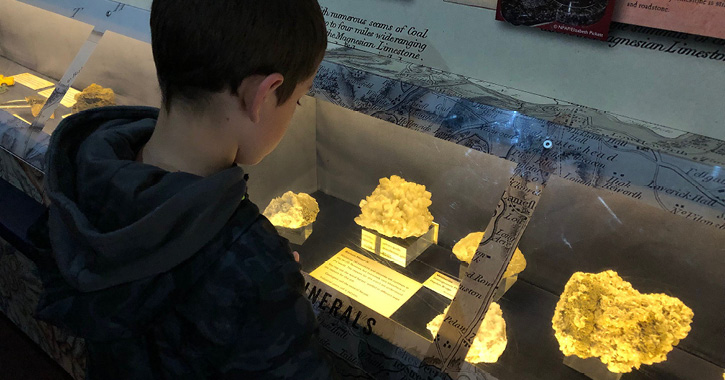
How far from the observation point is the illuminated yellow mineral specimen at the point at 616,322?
1019 mm

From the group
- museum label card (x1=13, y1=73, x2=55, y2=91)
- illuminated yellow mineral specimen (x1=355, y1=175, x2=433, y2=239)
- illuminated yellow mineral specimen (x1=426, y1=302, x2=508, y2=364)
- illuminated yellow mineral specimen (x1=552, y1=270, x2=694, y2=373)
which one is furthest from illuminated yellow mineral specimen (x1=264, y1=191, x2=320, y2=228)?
museum label card (x1=13, y1=73, x2=55, y2=91)

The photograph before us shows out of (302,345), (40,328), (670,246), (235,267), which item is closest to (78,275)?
(235,267)

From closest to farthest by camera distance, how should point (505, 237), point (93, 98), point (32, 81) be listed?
point (505, 237)
point (93, 98)
point (32, 81)

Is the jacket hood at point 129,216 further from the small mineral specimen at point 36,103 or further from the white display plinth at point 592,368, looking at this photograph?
the small mineral specimen at point 36,103

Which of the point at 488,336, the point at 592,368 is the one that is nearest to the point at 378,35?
the point at 488,336

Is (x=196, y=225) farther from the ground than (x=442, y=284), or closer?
farther from the ground

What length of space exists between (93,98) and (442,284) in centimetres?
115

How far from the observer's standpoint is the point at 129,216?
76 centimetres

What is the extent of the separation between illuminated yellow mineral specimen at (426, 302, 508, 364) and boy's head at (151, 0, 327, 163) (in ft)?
1.67

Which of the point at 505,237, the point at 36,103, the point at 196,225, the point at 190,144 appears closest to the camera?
the point at 196,225

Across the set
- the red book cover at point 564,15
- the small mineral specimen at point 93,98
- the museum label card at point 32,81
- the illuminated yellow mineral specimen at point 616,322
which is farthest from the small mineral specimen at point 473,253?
the museum label card at point 32,81

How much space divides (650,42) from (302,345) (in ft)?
2.89

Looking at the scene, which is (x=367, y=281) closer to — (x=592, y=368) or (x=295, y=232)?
(x=295, y=232)

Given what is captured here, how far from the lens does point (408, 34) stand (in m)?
1.40
